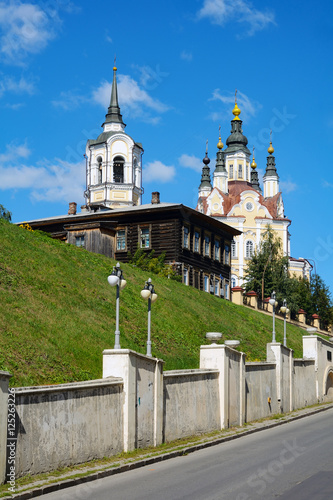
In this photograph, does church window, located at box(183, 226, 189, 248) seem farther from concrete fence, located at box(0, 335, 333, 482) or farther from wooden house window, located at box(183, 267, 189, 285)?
concrete fence, located at box(0, 335, 333, 482)

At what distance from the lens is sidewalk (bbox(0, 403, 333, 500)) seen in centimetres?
1170

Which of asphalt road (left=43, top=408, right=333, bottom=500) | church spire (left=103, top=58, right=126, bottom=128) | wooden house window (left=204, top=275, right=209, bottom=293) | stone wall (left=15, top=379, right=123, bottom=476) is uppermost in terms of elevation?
church spire (left=103, top=58, right=126, bottom=128)

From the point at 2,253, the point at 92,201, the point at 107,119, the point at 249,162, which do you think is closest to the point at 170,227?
the point at 2,253

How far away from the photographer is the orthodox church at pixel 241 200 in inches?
4094

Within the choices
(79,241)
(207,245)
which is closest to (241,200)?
(207,245)

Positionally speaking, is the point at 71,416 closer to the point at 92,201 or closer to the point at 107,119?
the point at 92,201

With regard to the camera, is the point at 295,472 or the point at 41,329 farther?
the point at 41,329

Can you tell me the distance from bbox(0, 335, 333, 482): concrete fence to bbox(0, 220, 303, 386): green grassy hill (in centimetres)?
396

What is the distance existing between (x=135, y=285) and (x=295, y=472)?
75.8 feet

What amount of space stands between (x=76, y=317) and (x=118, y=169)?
2814 inches

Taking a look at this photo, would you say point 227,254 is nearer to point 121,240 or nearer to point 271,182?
point 121,240

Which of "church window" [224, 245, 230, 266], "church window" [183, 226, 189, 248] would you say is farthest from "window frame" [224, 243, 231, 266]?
"church window" [183, 226, 189, 248]

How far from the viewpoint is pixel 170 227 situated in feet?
172

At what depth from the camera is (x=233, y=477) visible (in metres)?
13.4
